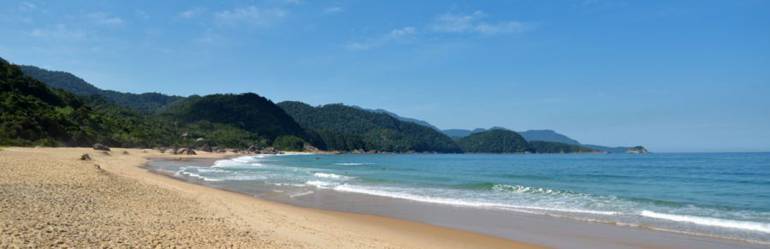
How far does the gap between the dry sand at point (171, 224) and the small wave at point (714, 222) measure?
6.93 m

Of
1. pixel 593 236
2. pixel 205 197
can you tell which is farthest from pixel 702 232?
pixel 205 197

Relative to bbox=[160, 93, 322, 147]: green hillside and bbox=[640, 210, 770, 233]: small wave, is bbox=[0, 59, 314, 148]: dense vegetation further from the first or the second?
bbox=[640, 210, 770, 233]: small wave

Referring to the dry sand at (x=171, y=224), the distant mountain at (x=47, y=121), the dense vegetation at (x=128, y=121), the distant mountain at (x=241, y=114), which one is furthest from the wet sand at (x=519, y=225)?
the distant mountain at (x=241, y=114)

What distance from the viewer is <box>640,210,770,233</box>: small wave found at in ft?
44.5

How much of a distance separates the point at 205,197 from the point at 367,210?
560 centimetres

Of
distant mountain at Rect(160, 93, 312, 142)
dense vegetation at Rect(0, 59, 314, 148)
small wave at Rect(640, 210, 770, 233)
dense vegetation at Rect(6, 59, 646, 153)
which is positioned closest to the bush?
dense vegetation at Rect(6, 59, 646, 153)

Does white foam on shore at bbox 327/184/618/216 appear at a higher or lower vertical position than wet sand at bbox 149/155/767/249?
higher

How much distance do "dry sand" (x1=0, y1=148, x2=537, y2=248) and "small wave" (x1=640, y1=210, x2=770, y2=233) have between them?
22.7ft

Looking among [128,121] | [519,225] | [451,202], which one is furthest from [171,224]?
[128,121]

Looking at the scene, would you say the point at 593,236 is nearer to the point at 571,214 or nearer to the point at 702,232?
the point at 702,232

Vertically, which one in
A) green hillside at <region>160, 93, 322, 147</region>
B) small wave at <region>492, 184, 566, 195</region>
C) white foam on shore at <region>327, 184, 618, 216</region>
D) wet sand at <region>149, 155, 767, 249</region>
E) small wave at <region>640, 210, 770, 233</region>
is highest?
green hillside at <region>160, 93, 322, 147</region>

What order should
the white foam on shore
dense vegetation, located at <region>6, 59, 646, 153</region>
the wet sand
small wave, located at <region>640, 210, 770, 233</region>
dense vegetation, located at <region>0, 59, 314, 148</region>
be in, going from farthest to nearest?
1. dense vegetation, located at <region>6, 59, 646, 153</region>
2. dense vegetation, located at <region>0, 59, 314, 148</region>
3. the white foam on shore
4. small wave, located at <region>640, 210, 770, 233</region>
5. the wet sand

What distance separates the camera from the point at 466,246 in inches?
429

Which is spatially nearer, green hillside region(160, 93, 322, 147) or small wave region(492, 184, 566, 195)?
small wave region(492, 184, 566, 195)
